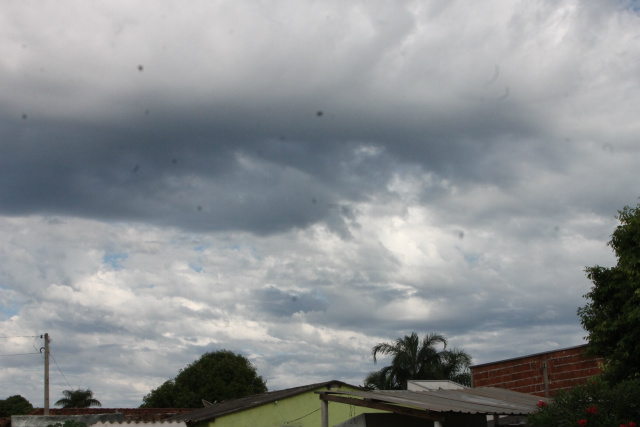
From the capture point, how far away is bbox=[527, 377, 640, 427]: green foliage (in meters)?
12.9

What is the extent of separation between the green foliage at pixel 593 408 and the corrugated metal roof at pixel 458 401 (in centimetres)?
120

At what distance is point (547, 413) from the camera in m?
13.4

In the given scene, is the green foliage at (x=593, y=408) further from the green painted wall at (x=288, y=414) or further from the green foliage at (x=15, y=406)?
the green foliage at (x=15, y=406)

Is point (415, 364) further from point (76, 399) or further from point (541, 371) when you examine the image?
point (76, 399)

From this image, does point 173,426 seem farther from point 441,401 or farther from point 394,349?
point 394,349

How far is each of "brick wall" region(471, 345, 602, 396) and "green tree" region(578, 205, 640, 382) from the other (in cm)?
497

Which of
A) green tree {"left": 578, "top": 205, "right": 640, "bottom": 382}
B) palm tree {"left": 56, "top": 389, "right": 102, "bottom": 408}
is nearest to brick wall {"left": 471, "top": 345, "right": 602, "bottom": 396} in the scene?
green tree {"left": 578, "top": 205, "right": 640, "bottom": 382}

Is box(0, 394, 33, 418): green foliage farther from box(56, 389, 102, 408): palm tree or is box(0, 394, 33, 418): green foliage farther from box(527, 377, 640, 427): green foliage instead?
box(527, 377, 640, 427): green foliage

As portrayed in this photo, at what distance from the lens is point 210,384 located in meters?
54.3

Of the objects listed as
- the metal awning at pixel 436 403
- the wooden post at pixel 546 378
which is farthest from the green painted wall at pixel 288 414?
the wooden post at pixel 546 378

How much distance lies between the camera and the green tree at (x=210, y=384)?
53656 millimetres

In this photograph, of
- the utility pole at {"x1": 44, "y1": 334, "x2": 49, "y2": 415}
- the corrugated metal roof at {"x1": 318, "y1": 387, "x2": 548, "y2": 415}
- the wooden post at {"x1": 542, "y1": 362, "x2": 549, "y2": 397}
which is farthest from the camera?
the utility pole at {"x1": 44, "y1": 334, "x2": 49, "y2": 415}

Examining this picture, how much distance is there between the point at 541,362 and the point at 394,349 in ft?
50.7

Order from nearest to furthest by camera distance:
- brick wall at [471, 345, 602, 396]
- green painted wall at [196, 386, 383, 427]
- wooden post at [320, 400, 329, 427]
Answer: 1. wooden post at [320, 400, 329, 427]
2. green painted wall at [196, 386, 383, 427]
3. brick wall at [471, 345, 602, 396]
